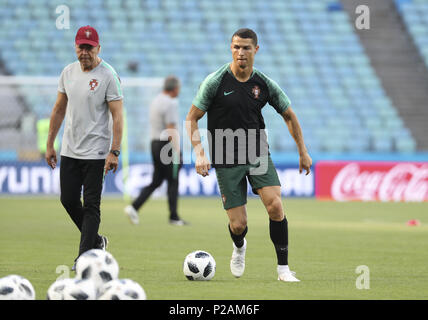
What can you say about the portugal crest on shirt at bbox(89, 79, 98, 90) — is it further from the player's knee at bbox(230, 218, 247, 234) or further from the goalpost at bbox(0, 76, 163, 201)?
the goalpost at bbox(0, 76, 163, 201)

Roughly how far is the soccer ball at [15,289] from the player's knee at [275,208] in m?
2.61

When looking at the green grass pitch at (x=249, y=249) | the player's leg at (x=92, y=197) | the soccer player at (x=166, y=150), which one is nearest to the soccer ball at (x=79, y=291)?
the green grass pitch at (x=249, y=249)

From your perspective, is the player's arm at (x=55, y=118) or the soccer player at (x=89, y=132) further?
the player's arm at (x=55, y=118)

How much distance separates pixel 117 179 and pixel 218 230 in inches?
337

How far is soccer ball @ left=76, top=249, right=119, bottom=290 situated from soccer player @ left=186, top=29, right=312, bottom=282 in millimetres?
1561

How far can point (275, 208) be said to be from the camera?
7.91m

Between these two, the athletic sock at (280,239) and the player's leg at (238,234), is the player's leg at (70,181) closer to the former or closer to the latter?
the player's leg at (238,234)

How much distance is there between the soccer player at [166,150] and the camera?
570 inches

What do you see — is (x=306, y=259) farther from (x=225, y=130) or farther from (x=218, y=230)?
(x=218, y=230)

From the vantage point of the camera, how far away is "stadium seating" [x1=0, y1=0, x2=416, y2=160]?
25844 mm

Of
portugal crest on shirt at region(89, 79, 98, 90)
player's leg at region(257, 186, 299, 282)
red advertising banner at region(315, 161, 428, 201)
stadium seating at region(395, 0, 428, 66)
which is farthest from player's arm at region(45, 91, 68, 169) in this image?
stadium seating at region(395, 0, 428, 66)

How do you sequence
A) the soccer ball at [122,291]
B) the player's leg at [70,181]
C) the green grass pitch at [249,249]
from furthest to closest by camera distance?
the player's leg at [70,181]
the green grass pitch at [249,249]
the soccer ball at [122,291]

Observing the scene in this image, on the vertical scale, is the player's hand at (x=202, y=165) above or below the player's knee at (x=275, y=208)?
above

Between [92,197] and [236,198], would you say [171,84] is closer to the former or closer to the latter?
[92,197]
